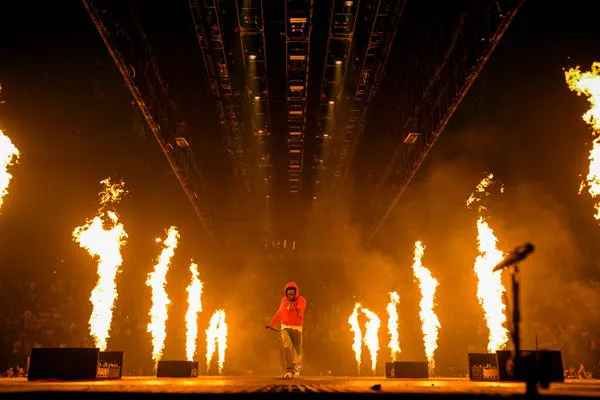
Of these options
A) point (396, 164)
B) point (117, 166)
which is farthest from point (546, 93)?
point (117, 166)

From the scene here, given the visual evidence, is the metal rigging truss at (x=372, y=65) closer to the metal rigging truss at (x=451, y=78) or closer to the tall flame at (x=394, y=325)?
the metal rigging truss at (x=451, y=78)

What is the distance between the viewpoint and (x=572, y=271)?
19891 mm

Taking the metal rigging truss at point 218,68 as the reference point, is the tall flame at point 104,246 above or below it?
below

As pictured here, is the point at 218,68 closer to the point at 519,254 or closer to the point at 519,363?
the point at 519,254

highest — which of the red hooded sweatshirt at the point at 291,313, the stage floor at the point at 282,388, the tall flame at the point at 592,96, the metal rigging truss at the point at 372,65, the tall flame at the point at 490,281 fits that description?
the metal rigging truss at the point at 372,65

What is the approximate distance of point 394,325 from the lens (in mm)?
29422

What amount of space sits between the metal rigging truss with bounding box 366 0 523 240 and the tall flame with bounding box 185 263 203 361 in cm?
1453

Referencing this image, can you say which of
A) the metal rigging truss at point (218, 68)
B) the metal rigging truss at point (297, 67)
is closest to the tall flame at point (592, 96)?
the metal rigging truss at point (297, 67)

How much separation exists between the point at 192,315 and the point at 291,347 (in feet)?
68.9

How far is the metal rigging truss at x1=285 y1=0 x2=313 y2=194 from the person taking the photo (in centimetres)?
1288

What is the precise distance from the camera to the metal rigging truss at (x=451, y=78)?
1177cm

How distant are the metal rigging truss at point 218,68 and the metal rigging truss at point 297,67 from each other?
1846mm

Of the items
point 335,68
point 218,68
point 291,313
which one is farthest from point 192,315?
point 291,313

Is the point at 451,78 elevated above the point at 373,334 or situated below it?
above
